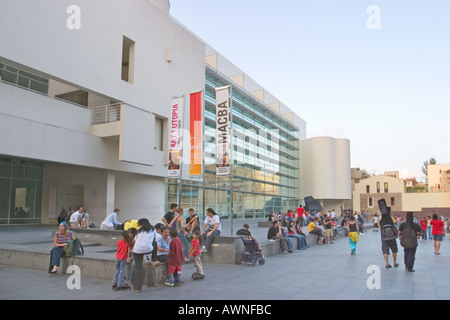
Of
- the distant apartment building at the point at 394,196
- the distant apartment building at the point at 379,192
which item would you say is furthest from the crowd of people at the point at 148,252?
the distant apartment building at the point at 379,192

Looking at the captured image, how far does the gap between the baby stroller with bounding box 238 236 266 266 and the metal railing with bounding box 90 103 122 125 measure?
1512cm

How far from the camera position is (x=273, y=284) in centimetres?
874

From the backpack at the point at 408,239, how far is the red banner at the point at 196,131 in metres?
11.7

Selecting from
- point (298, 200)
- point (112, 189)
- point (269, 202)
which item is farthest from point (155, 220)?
point (298, 200)

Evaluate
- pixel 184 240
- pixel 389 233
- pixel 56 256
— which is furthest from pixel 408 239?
pixel 56 256

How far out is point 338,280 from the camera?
30.0 feet

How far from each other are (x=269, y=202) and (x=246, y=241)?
154ft

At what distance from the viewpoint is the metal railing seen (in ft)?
78.1

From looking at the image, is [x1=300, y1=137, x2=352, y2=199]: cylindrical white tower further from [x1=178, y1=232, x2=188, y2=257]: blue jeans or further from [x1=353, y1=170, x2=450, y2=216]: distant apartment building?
[x1=178, y1=232, x2=188, y2=257]: blue jeans

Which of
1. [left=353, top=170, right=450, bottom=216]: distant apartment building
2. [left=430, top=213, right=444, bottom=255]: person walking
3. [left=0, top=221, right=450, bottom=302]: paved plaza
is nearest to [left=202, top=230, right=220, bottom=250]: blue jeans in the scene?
[left=0, top=221, right=450, bottom=302]: paved plaza

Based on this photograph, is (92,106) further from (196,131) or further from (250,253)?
(250,253)

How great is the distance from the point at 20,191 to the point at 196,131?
14355 mm

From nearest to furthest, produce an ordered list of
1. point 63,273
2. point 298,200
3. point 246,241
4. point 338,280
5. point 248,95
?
point 338,280 < point 63,273 < point 246,241 < point 248,95 < point 298,200
